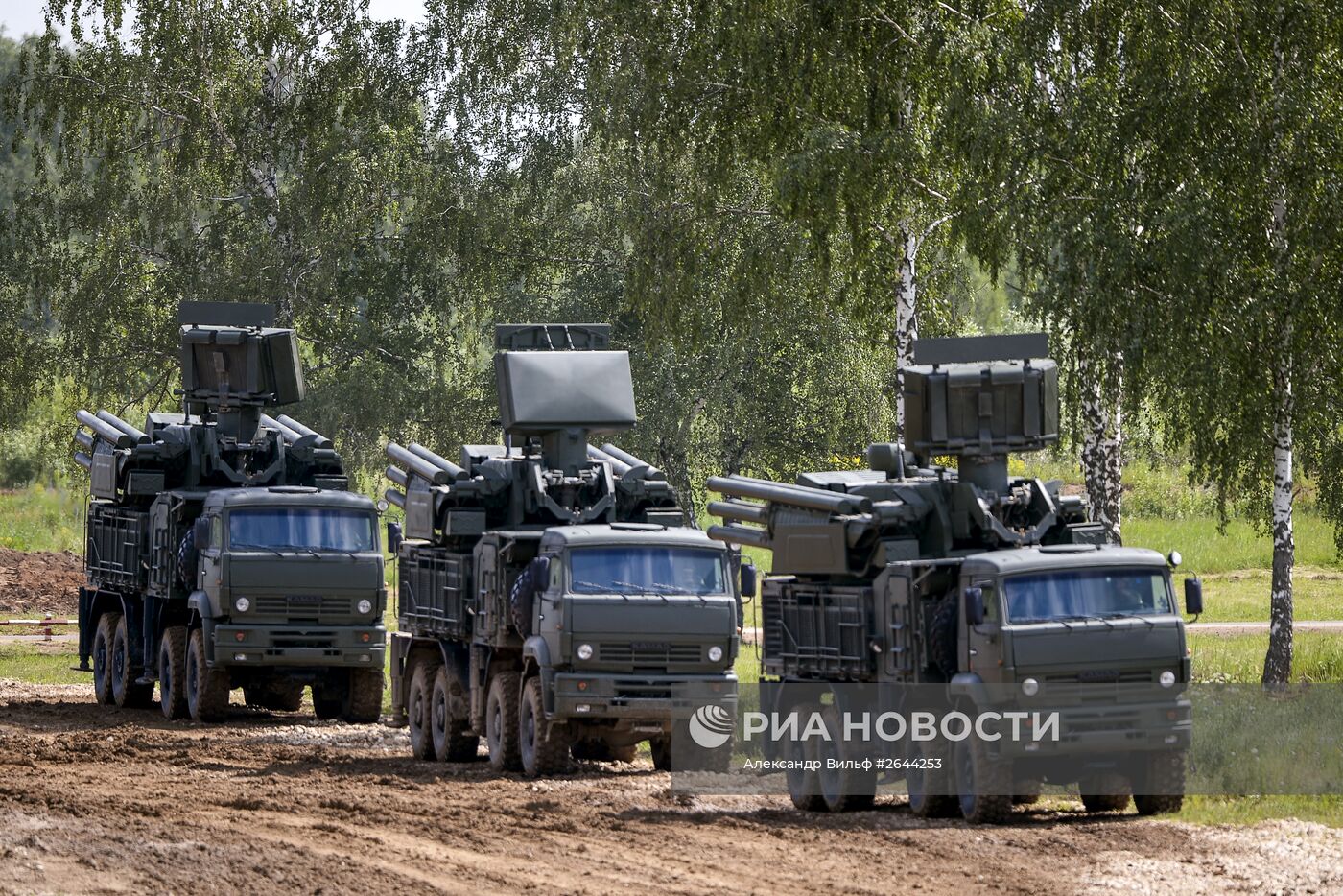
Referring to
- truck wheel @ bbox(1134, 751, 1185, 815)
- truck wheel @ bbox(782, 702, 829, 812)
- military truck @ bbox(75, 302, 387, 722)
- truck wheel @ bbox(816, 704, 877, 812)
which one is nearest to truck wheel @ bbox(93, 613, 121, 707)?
military truck @ bbox(75, 302, 387, 722)

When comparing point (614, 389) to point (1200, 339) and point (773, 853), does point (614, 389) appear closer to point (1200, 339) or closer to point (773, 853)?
point (1200, 339)

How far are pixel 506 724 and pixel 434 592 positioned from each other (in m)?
2.44

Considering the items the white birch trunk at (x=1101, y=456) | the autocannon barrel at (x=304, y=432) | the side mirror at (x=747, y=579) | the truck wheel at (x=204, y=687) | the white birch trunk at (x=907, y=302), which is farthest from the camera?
the autocannon barrel at (x=304, y=432)

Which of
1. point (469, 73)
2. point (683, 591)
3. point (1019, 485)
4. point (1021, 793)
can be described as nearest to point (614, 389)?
point (683, 591)

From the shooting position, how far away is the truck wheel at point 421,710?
21.9m

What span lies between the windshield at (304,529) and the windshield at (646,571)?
5.65 m

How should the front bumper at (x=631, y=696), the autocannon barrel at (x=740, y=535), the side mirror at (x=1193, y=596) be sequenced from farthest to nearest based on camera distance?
the front bumper at (x=631, y=696), the autocannon barrel at (x=740, y=535), the side mirror at (x=1193, y=596)

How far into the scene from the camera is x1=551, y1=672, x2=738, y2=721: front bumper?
61.4ft

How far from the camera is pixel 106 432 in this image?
28062 mm

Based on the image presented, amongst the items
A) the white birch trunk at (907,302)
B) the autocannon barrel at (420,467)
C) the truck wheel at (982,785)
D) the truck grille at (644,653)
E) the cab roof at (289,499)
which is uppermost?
the white birch trunk at (907,302)

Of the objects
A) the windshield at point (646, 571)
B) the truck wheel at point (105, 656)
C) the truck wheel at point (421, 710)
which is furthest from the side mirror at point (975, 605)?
the truck wheel at point (105, 656)

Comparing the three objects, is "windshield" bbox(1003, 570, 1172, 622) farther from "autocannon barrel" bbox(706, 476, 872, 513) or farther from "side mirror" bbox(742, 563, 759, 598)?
"side mirror" bbox(742, 563, 759, 598)

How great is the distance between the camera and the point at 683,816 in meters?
16.4

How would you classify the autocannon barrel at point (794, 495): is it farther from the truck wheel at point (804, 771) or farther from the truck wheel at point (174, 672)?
the truck wheel at point (174, 672)
